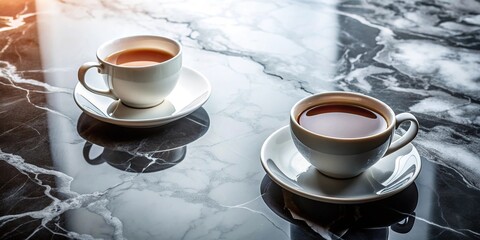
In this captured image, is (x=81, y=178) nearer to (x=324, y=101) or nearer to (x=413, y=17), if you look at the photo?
(x=324, y=101)

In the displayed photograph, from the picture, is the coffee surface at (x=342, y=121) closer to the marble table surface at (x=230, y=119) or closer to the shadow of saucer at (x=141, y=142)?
the marble table surface at (x=230, y=119)

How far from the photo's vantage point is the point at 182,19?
58.2 inches

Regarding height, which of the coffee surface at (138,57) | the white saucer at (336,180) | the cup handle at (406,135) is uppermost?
the cup handle at (406,135)

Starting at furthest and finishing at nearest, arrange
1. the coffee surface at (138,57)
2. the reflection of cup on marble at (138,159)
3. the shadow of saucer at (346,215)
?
1. the coffee surface at (138,57)
2. the reflection of cup on marble at (138,159)
3. the shadow of saucer at (346,215)

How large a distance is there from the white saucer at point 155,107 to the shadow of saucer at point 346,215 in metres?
0.24

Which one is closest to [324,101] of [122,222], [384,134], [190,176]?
[384,134]

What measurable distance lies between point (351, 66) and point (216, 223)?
0.55m

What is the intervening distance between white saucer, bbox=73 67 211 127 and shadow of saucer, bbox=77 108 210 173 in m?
0.02

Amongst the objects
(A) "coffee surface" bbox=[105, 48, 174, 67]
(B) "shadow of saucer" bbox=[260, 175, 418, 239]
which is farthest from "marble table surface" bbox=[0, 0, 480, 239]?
(A) "coffee surface" bbox=[105, 48, 174, 67]

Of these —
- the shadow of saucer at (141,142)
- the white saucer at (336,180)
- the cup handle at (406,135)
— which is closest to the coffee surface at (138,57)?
the shadow of saucer at (141,142)

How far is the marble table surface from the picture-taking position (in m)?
0.78

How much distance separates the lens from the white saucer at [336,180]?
2.53ft

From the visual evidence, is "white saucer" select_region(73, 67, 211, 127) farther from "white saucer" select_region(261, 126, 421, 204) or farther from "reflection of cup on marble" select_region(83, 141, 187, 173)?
"white saucer" select_region(261, 126, 421, 204)

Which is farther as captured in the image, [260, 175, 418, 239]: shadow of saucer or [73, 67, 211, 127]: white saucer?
[73, 67, 211, 127]: white saucer
